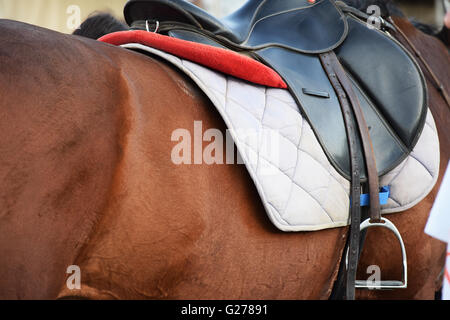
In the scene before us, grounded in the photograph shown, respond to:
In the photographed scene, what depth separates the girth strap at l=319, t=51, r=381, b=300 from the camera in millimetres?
1578

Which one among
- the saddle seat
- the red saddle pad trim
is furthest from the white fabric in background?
the saddle seat

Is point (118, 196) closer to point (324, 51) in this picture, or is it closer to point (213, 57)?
point (213, 57)

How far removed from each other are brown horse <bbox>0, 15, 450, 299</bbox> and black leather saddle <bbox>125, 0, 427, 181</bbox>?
269mm

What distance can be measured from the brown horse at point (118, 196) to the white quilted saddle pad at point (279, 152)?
5cm

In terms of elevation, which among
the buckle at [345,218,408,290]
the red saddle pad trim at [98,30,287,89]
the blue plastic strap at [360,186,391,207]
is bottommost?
the buckle at [345,218,408,290]

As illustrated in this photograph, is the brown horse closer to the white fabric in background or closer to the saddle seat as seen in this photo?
the saddle seat

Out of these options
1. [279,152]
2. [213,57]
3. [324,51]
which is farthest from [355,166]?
[213,57]

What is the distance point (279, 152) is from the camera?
56.6 inches

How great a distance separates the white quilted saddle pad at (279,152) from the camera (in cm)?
138

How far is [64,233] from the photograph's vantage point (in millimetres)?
1071

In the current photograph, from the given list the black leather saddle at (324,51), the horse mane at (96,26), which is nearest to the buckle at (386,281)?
the black leather saddle at (324,51)

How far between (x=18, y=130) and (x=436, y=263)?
1.53 meters

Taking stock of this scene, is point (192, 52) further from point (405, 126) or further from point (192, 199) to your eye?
point (405, 126)

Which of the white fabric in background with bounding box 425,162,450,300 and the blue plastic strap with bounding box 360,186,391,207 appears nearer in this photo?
the white fabric in background with bounding box 425,162,450,300
